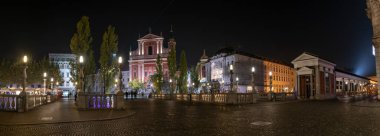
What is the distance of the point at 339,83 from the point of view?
68438mm

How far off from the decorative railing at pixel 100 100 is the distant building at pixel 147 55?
89.5m

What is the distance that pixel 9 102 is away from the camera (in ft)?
71.9

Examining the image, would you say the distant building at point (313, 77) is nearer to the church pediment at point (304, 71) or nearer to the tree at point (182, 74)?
the church pediment at point (304, 71)

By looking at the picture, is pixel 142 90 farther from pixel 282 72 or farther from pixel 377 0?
pixel 377 0

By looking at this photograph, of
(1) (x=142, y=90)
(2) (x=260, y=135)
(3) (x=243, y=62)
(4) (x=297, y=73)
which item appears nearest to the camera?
(2) (x=260, y=135)

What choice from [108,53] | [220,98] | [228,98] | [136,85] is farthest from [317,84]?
[136,85]

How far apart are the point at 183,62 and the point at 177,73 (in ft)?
12.6

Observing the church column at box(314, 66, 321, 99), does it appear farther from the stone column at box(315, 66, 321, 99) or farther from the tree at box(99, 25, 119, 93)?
the tree at box(99, 25, 119, 93)

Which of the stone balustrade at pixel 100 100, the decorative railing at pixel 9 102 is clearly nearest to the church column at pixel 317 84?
the stone balustrade at pixel 100 100

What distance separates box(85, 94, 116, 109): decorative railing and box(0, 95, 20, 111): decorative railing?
4636mm

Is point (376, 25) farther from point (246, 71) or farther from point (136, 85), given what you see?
point (136, 85)

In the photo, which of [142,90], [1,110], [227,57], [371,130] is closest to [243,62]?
[227,57]

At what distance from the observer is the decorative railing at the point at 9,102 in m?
21.5

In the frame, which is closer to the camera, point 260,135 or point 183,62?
point 260,135
